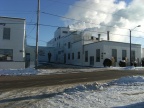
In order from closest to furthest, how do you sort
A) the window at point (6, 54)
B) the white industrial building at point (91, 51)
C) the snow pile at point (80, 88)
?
the snow pile at point (80, 88)
the window at point (6, 54)
the white industrial building at point (91, 51)

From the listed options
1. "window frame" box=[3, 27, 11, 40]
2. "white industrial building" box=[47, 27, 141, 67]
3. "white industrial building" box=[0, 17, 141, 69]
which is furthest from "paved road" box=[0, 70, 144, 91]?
"white industrial building" box=[47, 27, 141, 67]

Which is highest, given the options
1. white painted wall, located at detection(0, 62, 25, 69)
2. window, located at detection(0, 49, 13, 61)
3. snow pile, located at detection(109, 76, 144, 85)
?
window, located at detection(0, 49, 13, 61)

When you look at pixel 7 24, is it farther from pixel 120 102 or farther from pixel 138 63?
pixel 138 63

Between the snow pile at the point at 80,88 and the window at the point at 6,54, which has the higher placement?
the window at the point at 6,54

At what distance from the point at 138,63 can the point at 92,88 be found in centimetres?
4554

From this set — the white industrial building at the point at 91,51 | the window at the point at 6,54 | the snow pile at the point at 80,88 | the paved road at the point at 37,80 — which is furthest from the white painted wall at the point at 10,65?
the snow pile at the point at 80,88

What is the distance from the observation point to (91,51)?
55500mm

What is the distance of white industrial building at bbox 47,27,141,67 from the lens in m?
51.2

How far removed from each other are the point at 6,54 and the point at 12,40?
7.17 feet

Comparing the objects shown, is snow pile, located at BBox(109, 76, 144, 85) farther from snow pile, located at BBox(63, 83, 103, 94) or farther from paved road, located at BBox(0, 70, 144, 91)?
paved road, located at BBox(0, 70, 144, 91)

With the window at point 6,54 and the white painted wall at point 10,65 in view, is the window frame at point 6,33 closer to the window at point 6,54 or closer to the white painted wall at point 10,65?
the window at point 6,54

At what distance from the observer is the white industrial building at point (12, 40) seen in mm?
35156

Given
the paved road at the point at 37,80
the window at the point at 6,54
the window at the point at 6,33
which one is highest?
the window at the point at 6,33

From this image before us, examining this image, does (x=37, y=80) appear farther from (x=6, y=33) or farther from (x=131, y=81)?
(x=6, y=33)
